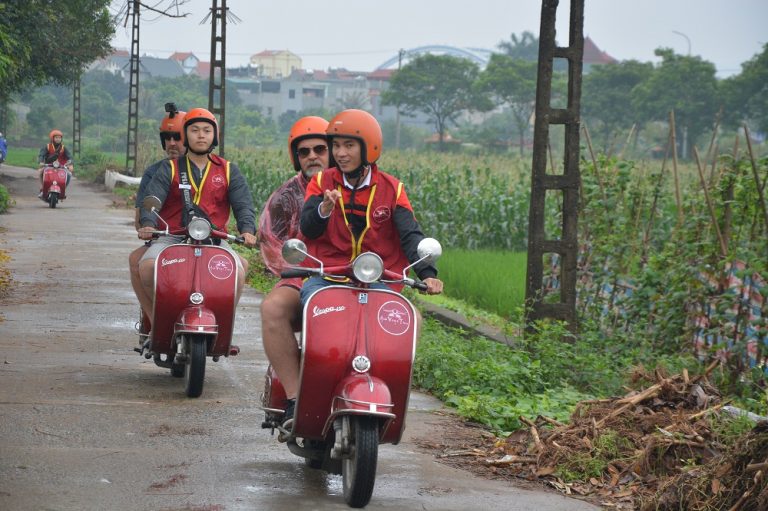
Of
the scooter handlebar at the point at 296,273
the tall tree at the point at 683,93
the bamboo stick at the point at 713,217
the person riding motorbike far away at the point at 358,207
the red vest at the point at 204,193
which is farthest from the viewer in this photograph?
the tall tree at the point at 683,93

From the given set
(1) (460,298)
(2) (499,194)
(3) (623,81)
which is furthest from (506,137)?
(1) (460,298)

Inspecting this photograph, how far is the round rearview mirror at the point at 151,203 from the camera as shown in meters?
7.94

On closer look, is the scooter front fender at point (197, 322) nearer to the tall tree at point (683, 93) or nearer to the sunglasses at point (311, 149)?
the sunglasses at point (311, 149)

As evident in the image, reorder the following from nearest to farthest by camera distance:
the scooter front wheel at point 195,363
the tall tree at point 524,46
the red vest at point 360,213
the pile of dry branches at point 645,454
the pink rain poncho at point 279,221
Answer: the pile of dry branches at point 645,454 → the red vest at point 360,213 → the pink rain poncho at point 279,221 → the scooter front wheel at point 195,363 → the tall tree at point 524,46

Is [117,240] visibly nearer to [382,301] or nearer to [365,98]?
[382,301]

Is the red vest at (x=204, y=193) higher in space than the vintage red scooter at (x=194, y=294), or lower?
higher

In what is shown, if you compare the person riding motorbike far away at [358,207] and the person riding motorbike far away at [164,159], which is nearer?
the person riding motorbike far away at [358,207]

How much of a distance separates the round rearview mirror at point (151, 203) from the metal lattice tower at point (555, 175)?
12.2 ft

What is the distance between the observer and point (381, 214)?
6.21 meters

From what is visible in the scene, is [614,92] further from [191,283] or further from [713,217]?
[191,283]

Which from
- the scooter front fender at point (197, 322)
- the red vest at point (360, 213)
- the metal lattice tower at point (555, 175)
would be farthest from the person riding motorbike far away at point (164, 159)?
the metal lattice tower at point (555, 175)

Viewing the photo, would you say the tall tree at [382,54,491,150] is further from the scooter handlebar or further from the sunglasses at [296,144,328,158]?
the scooter handlebar

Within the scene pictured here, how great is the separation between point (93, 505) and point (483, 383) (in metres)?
4.15

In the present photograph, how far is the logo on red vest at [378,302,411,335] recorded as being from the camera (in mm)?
5711
